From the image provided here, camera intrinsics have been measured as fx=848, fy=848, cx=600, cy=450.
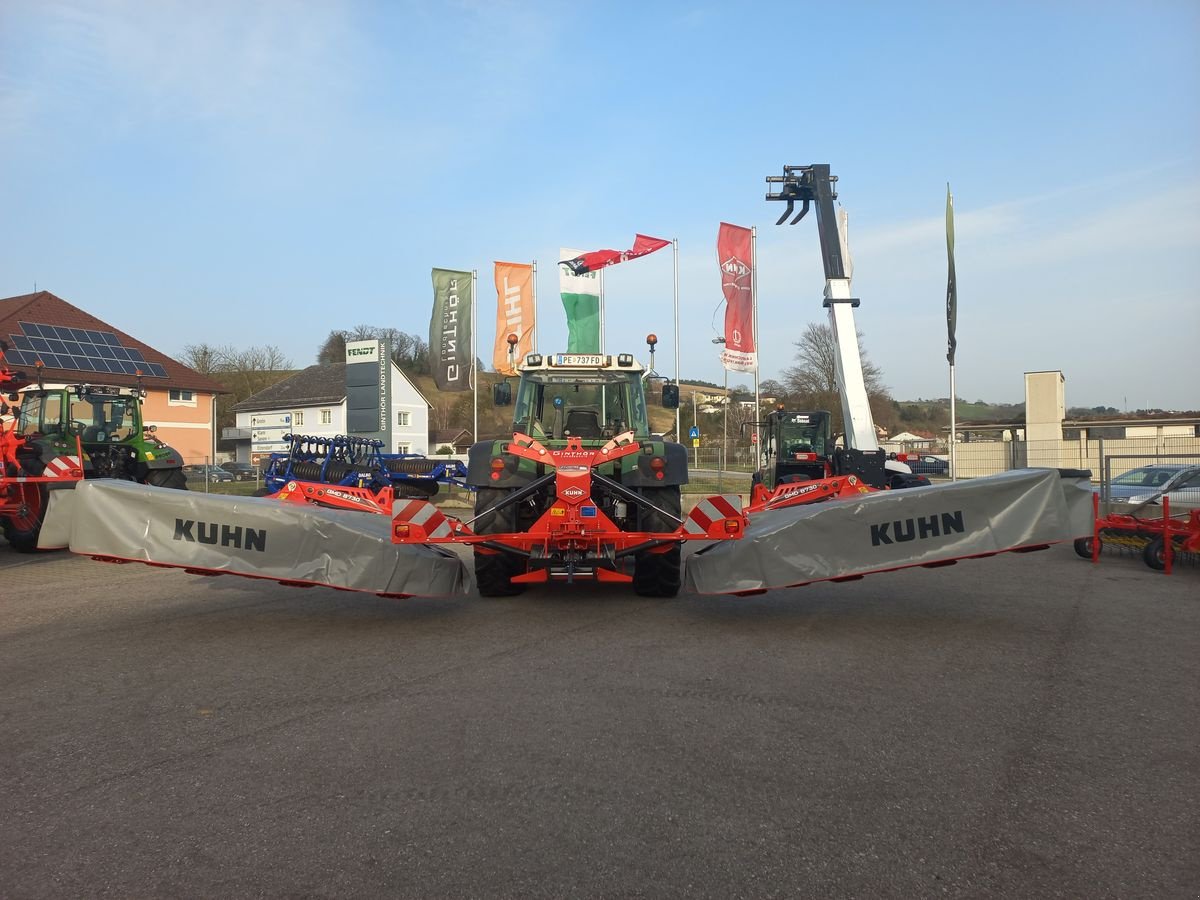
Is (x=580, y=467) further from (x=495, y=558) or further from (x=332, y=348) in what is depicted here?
(x=332, y=348)

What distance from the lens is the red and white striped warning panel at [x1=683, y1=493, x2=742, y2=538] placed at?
6879 mm

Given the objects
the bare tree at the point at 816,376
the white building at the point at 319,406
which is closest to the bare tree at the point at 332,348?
the white building at the point at 319,406

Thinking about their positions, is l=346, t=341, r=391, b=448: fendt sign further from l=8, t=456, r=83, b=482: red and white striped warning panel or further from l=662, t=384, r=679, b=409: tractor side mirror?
l=662, t=384, r=679, b=409: tractor side mirror

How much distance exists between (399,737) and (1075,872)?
294 centimetres

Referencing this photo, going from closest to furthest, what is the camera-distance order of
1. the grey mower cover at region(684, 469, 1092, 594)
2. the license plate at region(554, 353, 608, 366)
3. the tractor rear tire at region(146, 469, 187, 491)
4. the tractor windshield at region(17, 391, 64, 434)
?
the grey mower cover at region(684, 469, 1092, 594)
the license plate at region(554, 353, 608, 366)
the tractor windshield at region(17, 391, 64, 434)
the tractor rear tire at region(146, 469, 187, 491)

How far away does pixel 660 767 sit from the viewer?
12.6 ft


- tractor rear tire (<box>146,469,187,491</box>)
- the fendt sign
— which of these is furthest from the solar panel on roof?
tractor rear tire (<box>146,469,187,491</box>)

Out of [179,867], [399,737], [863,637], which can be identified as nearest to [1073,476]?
[863,637]

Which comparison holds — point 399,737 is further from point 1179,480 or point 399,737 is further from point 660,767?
point 1179,480

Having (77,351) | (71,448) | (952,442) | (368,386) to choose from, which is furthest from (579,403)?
(77,351)

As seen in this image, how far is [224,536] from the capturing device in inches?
248

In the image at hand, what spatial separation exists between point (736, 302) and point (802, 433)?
7995 millimetres

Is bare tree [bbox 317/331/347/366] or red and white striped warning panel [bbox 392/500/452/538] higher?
bare tree [bbox 317/331/347/366]

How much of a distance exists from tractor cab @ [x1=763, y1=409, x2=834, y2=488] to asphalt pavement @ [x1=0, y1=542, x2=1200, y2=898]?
1054cm
